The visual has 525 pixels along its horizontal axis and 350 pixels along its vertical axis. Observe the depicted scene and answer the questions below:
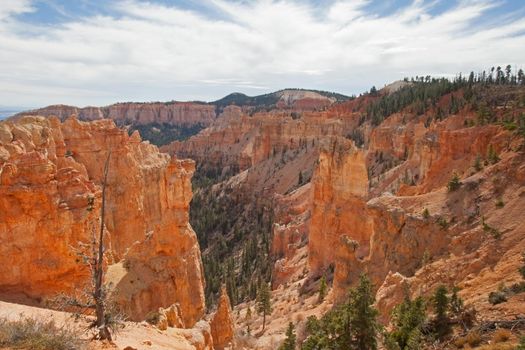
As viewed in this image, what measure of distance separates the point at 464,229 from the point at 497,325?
9.08 metres

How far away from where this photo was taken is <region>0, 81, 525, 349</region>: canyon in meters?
16.8

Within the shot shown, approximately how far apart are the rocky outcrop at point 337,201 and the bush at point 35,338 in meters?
27.7

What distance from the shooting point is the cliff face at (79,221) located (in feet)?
54.9

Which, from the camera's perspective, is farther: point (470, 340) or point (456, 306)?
point (456, 306)

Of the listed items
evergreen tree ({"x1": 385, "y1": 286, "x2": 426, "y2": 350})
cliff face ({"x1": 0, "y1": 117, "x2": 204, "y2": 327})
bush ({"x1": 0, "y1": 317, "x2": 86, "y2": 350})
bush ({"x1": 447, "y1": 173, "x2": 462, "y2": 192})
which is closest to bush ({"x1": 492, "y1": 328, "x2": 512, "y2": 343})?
evergreen tree ({"x1": 385, "y1": 286, "x2": 426, "y2": 350})

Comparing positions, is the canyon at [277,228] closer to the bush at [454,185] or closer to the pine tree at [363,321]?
the bush at [454,185]

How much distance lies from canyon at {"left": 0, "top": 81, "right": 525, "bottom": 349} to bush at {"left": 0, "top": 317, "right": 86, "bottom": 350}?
2705 mm

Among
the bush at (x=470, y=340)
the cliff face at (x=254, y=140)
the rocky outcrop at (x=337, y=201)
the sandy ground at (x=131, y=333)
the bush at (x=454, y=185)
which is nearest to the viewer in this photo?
the bush at (x=470, y=340)

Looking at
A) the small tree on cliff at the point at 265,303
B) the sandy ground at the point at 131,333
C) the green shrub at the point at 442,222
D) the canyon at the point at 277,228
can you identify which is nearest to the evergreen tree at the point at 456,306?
the canyon at the point at 277,228

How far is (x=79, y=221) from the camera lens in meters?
18.2

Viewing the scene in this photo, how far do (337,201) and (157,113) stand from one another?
156758 millimetres

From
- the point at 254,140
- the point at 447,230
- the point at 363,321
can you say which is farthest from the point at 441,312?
the point at 254,140

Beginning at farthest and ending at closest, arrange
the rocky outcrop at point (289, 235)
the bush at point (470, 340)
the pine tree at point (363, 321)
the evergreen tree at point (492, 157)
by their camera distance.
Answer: the rocky outcrop at point (289, 235), the evergreen tree at point (492, 157), the pine tree at point (363, 321), the bush at point (470, 340)

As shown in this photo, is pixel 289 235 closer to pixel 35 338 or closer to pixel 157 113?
pixel 35 338
